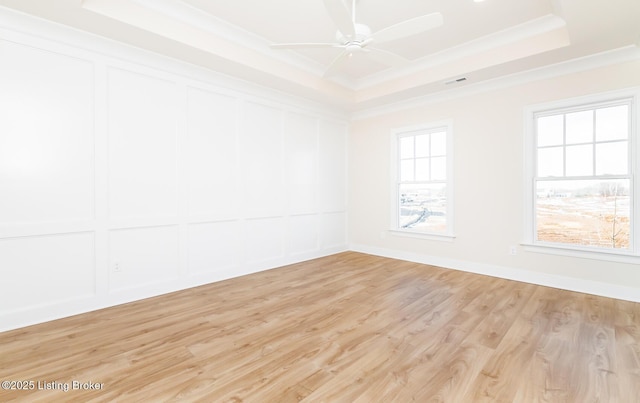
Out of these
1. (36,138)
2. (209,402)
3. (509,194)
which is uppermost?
(36,138)

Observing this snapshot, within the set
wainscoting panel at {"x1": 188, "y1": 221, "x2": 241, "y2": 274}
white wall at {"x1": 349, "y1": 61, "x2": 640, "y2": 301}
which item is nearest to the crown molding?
white wall at {"x1": 349, "y1": 61, "x2": 640, "y2": 301}

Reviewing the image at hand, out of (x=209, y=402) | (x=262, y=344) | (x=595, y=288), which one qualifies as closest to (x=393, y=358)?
(x=262, y=344)

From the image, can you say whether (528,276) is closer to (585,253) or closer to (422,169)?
(585,253)

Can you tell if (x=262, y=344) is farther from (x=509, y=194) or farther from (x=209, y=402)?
(x=509, y=194)

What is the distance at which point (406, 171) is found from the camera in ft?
16.9

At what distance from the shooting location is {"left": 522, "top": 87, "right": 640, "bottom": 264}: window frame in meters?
3.16

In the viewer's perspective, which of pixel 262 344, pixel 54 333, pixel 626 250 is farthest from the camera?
pixel 626 250

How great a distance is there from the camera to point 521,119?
386 cm

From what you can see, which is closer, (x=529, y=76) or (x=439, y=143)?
(x=529, y=76)

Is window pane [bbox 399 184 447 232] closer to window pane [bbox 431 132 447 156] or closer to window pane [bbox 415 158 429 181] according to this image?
window pane [bbox 415 158 429 181]

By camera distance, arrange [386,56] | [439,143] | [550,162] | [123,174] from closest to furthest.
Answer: [386,56] < [123,174] < [550,162] < [439,143]

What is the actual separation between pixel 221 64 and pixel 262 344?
3128 mm

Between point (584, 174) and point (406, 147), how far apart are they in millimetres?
2397

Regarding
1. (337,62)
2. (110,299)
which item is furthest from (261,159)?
(110,299)
